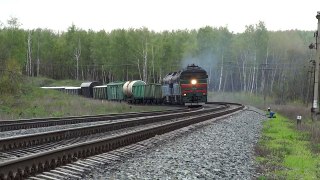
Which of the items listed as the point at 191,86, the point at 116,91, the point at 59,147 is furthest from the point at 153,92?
the point at 59,147

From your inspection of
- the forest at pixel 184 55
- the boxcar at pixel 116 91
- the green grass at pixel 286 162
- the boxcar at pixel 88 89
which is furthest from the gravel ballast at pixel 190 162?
the forest at pixel 184 55

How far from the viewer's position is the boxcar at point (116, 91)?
5068cm

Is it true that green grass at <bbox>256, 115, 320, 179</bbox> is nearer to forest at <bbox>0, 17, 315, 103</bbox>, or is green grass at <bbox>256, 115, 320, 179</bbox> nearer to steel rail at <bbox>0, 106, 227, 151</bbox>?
steel rail at <bbox>0, 106, 227, 151</bbox>

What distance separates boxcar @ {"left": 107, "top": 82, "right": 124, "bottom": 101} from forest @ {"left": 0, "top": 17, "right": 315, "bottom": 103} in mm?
14315

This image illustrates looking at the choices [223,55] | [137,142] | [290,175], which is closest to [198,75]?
[137,142]

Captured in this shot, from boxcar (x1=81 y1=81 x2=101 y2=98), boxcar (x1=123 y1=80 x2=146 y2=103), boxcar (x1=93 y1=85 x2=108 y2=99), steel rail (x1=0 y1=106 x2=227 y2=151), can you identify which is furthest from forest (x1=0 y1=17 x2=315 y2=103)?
steel rail (x1=0 y1=106 x2=227 y2=151)

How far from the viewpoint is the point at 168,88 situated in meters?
39.2

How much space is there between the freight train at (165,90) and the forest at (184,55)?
13.4 metres

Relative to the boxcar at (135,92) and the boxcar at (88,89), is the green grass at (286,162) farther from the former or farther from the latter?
the boxcar at (88,89)

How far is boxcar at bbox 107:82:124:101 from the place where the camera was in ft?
166

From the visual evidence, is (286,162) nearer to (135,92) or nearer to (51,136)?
(51,136)

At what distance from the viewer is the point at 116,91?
171 ft

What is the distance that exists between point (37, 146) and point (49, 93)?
36.9 m

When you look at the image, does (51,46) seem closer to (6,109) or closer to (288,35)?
(288,35)
